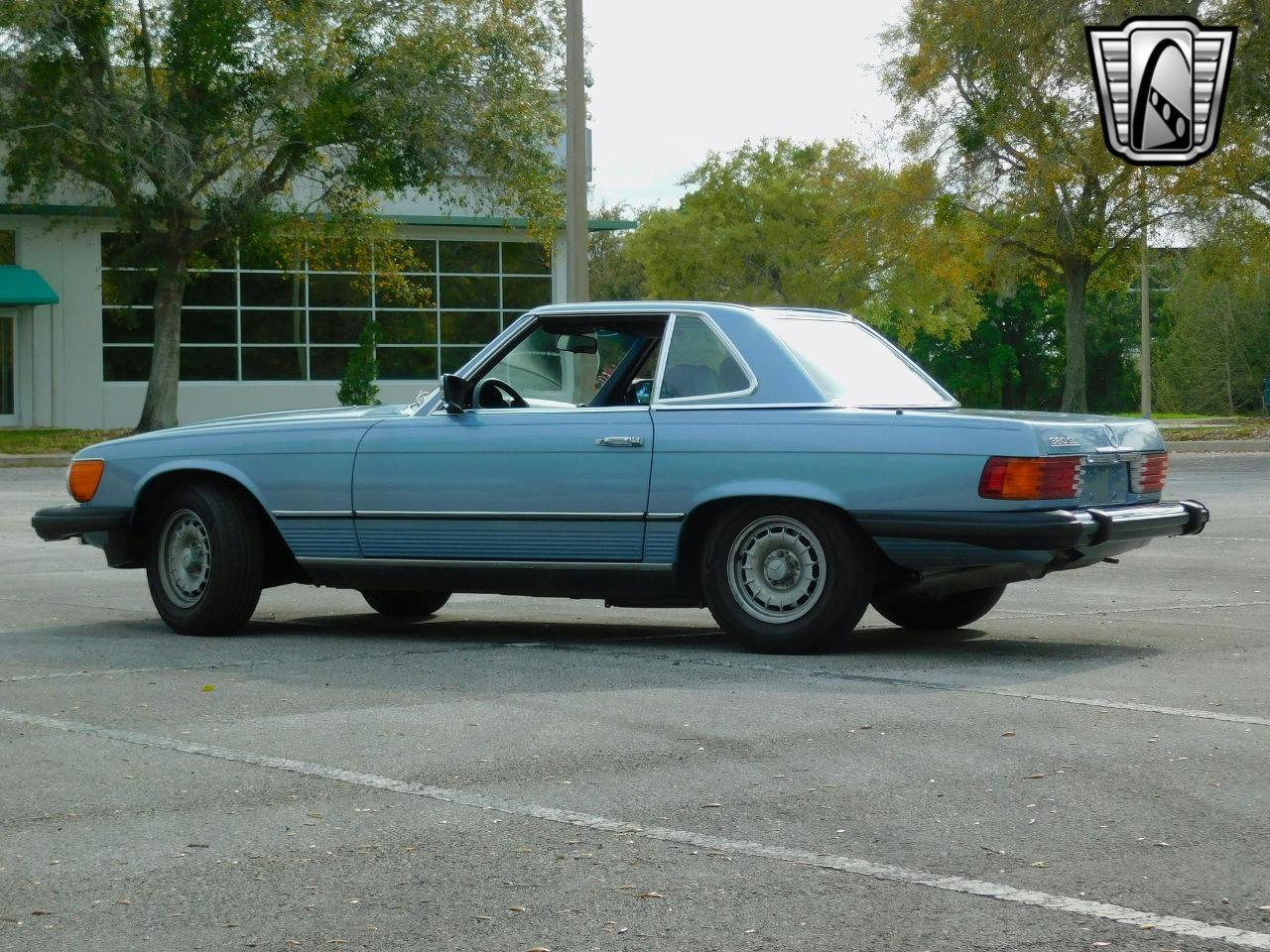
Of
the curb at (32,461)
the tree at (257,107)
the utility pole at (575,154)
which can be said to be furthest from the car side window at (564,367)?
the tree at (257,107)

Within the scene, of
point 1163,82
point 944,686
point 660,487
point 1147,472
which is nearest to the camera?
point 944,686

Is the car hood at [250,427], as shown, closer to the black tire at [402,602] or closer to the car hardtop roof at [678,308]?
the car hardtop roof at [678,308]

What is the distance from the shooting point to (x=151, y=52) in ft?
116

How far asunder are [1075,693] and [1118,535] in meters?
1.09

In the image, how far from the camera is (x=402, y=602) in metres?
10.1

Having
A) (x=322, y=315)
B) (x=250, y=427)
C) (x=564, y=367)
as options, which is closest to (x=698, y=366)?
(x=564, y=367)

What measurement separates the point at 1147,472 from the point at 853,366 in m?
1.41

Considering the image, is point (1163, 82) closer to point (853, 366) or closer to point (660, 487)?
point (853, 366)

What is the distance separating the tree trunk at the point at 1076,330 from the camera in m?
40.0

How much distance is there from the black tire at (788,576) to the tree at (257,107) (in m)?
27.2

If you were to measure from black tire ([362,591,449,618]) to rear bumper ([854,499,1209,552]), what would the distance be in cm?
310

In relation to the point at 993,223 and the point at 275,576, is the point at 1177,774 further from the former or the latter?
the point at 993,223

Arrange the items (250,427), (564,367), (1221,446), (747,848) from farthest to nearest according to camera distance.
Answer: (1221,446), (250,427), (564,367), (747,848)

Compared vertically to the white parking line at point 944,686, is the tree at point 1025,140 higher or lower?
higher
